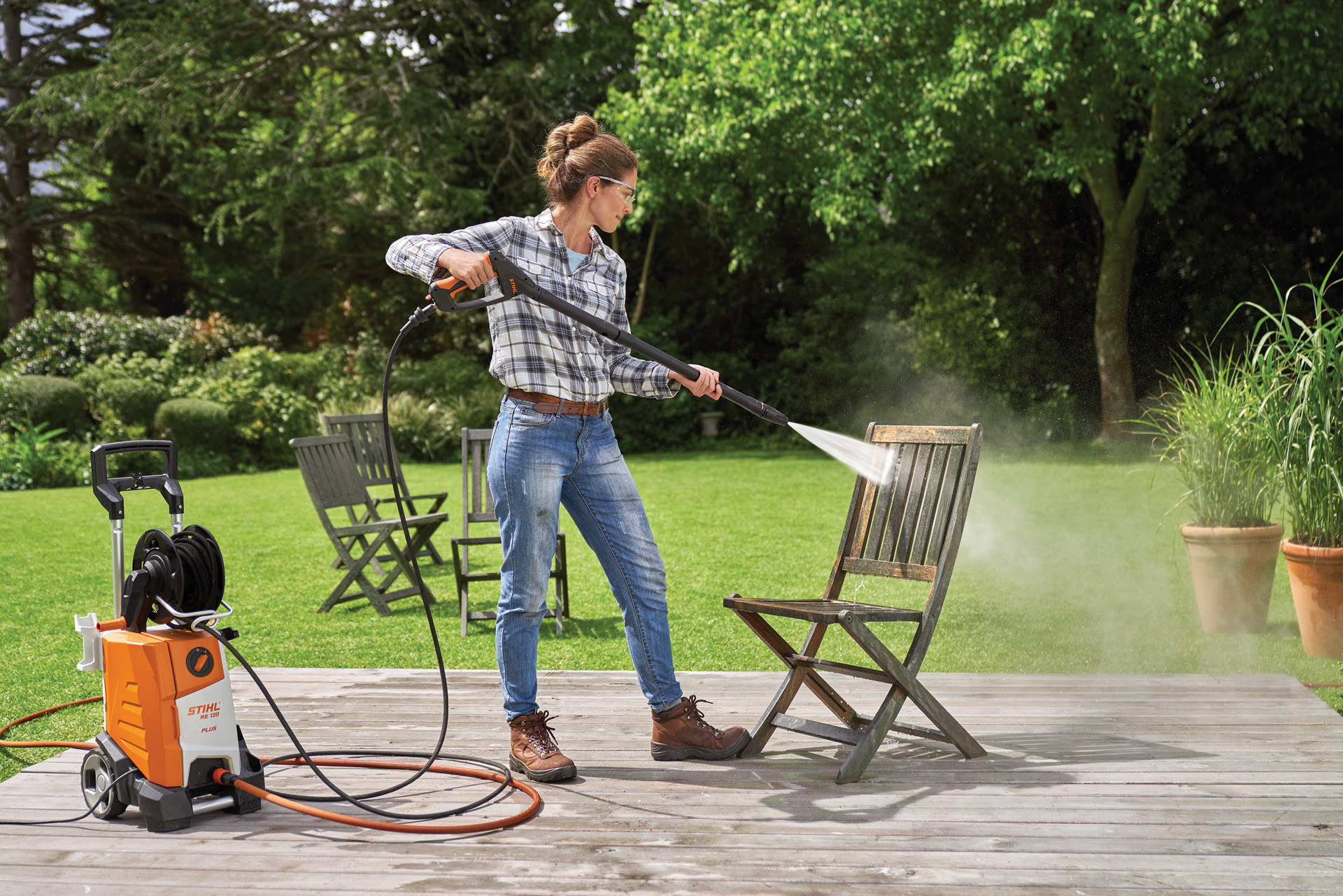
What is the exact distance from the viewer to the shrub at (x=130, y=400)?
1437cm

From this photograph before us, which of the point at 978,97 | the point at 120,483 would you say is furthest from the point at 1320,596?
the point at 978,97

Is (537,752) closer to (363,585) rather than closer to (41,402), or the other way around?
(363,585)

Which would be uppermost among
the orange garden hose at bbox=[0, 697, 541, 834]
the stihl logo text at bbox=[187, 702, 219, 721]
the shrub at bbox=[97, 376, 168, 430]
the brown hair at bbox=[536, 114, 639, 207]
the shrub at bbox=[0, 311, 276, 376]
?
the shrub at bbox=[0, 311, 276, 376]

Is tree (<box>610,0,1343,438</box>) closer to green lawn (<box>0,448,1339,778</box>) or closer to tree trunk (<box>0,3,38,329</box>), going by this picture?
green lawn (<box>0,448,1339,778</box>)

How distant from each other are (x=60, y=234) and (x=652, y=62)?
558 inches

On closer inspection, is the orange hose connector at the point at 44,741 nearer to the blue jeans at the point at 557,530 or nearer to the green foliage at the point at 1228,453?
the blue jeans at the point at 557,530

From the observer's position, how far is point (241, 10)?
18859 mm

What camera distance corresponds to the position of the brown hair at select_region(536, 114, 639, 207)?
3.06 meters

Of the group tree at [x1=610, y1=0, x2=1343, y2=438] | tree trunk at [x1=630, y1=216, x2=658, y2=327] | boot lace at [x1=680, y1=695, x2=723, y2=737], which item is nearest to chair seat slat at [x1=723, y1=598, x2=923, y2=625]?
boot lace at [x1=680, y1=695, x2=723, y2=737]

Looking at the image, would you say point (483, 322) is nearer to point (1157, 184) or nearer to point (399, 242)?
point (1157, 184)

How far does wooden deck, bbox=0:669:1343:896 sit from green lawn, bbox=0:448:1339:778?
1.21 m

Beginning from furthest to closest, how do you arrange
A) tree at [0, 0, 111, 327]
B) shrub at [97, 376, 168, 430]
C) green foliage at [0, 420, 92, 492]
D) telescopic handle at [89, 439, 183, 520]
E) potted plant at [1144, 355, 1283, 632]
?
tree at [0, 0, 111, 327] → shrub at [97, 376, 168, 430] → green foliage at [0, 420, 92, 492] → potted plant at [1144, 355, 1283, 632] → telescopic handle at [89, 439, 183, 520]

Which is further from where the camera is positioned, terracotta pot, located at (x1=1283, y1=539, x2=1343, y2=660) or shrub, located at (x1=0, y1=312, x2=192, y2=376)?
shrub, located at (x1=0, y1=312, x2=192, y2=376)

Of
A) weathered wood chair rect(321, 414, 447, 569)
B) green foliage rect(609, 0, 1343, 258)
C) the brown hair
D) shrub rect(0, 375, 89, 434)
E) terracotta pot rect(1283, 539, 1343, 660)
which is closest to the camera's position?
the brown hair
